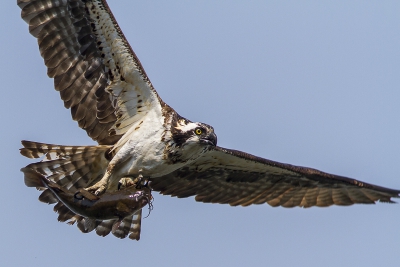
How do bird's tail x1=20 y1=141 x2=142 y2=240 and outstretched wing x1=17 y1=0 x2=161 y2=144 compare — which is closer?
outstretched wing x1=17 y1=0 x2=161 y2=144

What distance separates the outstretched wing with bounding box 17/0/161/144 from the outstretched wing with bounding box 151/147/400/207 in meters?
1.48

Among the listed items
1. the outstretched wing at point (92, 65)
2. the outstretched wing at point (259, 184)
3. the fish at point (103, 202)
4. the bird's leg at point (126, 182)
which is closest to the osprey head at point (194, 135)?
the outstretched wing at point (92, 65)

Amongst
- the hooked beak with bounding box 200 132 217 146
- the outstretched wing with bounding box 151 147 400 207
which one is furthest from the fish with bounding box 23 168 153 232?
the outstretched wing with bounding box 151 147 400 207

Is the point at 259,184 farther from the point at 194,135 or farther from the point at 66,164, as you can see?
the point at 66,164

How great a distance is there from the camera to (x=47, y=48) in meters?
12.6

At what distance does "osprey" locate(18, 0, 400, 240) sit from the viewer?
12359mm

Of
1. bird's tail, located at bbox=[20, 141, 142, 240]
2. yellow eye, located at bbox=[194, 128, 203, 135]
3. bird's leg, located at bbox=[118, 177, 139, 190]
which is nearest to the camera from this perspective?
yellow eye, located at bbox=[194, 128, 203, 135]

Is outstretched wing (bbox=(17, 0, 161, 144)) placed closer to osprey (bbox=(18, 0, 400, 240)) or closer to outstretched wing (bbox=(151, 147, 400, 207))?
osprey (bbox=(18, 0, 400, 240))

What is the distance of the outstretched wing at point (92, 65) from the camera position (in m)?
12.3

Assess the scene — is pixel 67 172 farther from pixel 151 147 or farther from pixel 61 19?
pixel 61 19

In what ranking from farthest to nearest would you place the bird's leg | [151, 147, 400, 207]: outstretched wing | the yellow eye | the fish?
[151, 147, 400, 207]: outstretched wing → the bird's leg → the yellow eye → the fish

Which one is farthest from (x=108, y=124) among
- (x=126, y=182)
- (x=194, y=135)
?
(x=194, y=135)

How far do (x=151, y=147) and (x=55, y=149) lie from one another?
1.59m

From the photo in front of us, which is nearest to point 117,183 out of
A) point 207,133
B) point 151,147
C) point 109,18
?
point 151,147
